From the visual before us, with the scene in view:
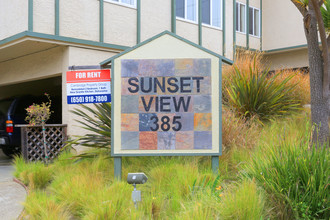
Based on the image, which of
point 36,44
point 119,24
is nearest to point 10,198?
point 36,44

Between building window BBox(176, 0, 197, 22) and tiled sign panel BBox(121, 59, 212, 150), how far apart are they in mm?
8106

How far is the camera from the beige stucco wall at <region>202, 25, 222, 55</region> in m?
14.9

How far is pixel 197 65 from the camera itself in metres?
6.14

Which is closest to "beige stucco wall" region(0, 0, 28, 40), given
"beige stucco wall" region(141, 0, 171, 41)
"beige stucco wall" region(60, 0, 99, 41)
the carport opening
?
"beige stucco wall" region(60, 0, 99, 41)

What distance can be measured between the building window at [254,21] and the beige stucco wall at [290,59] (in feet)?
4.74

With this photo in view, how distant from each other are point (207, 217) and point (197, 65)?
3.05m

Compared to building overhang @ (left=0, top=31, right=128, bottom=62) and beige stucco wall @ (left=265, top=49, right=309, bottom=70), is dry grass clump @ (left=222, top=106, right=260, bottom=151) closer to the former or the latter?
building overhang @ (left=0, top=31, right=128, bottom=62)

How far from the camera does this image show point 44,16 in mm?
9641

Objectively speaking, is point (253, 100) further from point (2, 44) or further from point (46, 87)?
point (46, 87)

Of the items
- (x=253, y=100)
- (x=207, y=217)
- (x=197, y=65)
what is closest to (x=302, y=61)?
(x=253, y=100)

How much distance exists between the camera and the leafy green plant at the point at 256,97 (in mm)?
8770

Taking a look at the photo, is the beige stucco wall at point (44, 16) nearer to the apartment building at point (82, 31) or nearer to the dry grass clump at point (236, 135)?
the apartment building at point (82, 31)

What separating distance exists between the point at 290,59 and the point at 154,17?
355 inches

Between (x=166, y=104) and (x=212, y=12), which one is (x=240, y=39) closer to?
(x=212, y=12)
